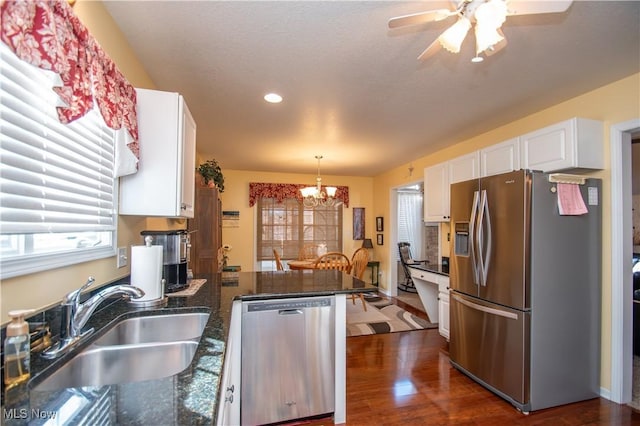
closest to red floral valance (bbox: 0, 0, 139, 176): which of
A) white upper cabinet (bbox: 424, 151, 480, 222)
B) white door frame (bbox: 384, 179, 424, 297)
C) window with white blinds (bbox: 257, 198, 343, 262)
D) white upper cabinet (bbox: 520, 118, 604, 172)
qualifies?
white upper cabinet (bbox: 520, 118, 604, 172)

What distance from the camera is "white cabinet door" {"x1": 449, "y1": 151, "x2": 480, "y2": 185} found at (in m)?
3.09

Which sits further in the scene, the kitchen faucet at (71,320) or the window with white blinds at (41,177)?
the kitchen faucet at (71,320)

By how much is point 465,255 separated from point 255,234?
4033 millimetres

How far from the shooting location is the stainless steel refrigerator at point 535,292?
2.07 metres

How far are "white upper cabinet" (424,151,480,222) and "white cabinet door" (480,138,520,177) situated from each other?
0.10 metres

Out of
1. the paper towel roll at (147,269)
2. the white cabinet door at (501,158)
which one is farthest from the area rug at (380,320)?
the paper towel roll at (147,269)

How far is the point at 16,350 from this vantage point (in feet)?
2.37

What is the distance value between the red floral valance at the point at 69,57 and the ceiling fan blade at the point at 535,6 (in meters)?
1.67

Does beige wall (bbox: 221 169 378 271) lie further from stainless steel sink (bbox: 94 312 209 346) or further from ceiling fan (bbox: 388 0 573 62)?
ceiling fan (bbox: 388 0 573 62)

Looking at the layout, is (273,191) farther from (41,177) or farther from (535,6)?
(535,6)

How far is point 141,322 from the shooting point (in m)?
1.38

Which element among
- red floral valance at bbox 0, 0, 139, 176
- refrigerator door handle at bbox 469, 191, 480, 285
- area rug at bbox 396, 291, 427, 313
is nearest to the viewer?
red floral valance at bbox 0, 0, 139, 176

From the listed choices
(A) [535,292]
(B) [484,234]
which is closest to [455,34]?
(B) [484,234]

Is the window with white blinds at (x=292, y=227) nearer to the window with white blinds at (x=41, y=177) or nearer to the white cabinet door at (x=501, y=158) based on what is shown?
the white cabinet door at (x=501, y=158)
